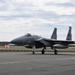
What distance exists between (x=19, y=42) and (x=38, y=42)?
10.4ft

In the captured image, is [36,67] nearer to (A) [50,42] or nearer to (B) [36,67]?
(B) [36,67]

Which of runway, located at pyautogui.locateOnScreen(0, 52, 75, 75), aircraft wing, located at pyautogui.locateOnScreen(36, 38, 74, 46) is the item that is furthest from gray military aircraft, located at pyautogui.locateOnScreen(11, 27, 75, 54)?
runway, located at pyautogui.locateOnScreen(0, 52, 75, 75)

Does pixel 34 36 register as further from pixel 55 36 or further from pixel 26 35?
pixel 55 36

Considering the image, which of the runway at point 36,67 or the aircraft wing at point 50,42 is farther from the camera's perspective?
the aircraft wing at point 50,42

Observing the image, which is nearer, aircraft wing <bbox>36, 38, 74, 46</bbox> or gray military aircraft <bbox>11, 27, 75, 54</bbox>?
gray military aircraft <bbox>11, 27, 75, 54</bbox>

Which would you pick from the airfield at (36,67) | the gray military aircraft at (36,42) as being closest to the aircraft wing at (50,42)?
the gray military aircraft at (36,42)

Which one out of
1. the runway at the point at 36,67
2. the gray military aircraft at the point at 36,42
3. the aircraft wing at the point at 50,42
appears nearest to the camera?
the runway at the point at 36,67

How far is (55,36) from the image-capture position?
50.2 m

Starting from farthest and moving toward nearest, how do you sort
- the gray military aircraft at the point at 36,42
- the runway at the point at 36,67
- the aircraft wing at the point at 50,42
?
1. the aircraft wing at the point at 50,42
2. the gray military aircraft at the point at 36,42
3. the runway at the point at 36,67

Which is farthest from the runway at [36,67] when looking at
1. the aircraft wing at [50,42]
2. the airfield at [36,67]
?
the aircraft wing at [50,42]

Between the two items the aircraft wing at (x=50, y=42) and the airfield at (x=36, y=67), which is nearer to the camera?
the airfield at (x=36, y=67)

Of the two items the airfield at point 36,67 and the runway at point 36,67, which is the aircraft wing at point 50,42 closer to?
the airfield at point 36,67

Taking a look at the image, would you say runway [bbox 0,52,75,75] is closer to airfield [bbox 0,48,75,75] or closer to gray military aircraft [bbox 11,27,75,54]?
airfield [bbox 0,48,75,75]

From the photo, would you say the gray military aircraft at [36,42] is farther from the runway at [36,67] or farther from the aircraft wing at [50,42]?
the runway at [36,67]
